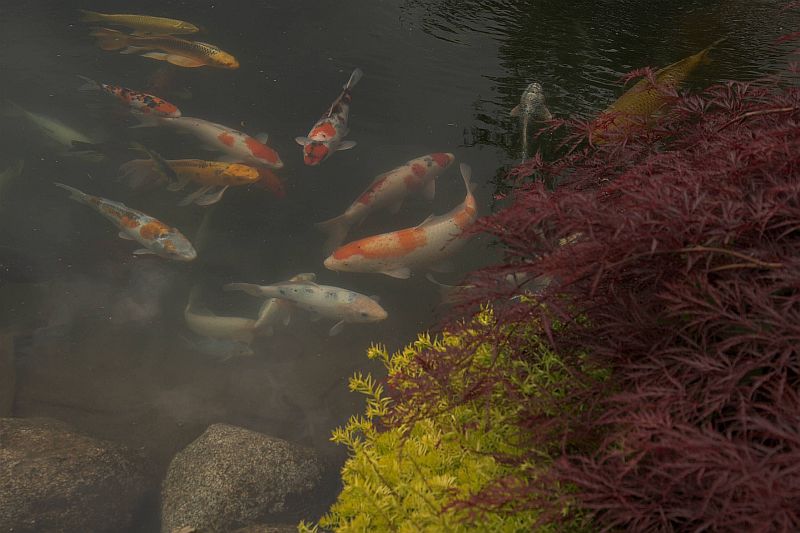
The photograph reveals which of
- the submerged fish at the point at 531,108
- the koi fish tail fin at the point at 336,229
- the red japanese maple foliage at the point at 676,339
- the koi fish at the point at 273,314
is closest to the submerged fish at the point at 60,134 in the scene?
the koi fish tail fin at the point at 336,229

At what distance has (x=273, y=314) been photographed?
5840 mm

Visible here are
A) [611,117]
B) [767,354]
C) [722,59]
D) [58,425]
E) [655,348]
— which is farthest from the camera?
[722,59]

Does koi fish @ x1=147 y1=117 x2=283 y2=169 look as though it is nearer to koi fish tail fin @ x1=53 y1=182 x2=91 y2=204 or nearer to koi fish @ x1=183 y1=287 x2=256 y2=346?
koi fish tail fin @ x1=53 y1=182 x2=91 y2=204

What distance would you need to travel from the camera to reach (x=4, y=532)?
A: 387cm

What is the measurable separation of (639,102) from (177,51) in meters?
6.44

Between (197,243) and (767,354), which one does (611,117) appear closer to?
(767,354)

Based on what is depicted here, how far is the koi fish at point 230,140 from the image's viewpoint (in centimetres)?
698

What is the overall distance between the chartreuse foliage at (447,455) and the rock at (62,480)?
10.0 feet

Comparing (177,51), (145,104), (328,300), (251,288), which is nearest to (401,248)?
(328,300)

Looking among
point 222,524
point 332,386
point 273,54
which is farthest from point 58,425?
point 273,54

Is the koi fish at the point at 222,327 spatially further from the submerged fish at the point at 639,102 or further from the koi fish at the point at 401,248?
the submerged fish at the point at 639,102

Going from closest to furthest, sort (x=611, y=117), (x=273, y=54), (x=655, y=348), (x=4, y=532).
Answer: (x=655, y=348) < (x=611, y=117) < (x=4, y=532) < (x=273, y=54)

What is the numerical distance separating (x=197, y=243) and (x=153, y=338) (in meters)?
1.36

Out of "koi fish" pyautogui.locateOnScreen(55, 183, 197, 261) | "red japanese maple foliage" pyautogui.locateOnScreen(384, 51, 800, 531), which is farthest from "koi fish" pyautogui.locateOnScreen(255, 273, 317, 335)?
"red japanese maple foliage" pyautogui.locateOnScreen(384, 51, 800, 531)
